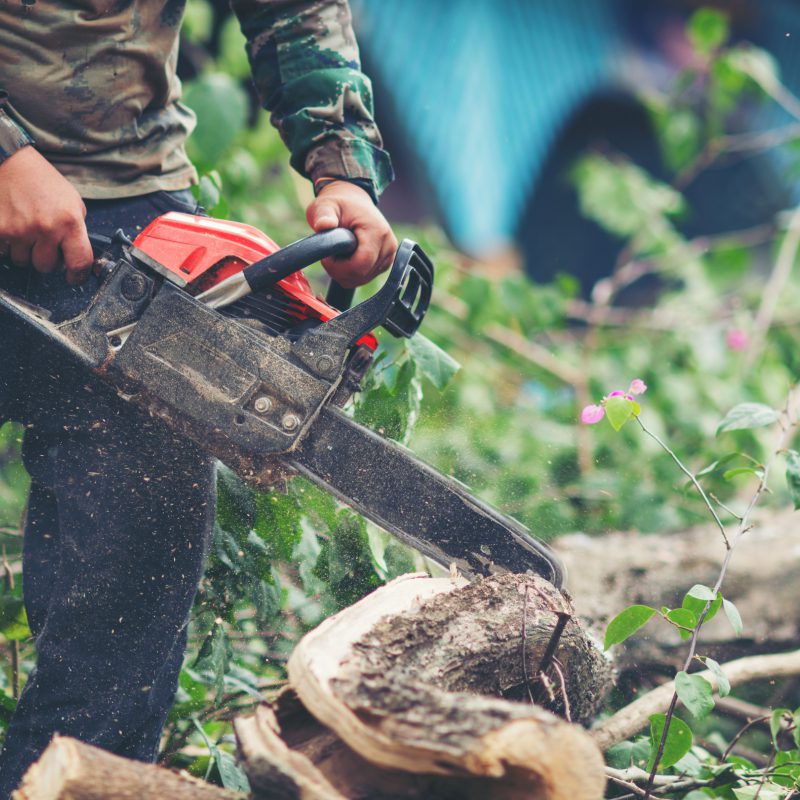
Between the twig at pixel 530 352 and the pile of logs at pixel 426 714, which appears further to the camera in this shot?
the twig at pixel 530 352

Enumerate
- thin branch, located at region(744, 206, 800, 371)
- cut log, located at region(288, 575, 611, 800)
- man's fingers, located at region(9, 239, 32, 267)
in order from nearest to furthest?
cut log, located at region(288, 575, 611, 800)
man's fingers, located at region(9, 239, 32, 267)
thin branch, located at region(744, 206, 800, 371)

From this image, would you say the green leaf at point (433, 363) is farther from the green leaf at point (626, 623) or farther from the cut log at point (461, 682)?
the green leaf at point (626, 623)

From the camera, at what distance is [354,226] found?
145 centimetres

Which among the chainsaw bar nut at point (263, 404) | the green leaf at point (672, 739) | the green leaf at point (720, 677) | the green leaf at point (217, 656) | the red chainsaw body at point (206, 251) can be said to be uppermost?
the red chainsaw body at point (206, 251)

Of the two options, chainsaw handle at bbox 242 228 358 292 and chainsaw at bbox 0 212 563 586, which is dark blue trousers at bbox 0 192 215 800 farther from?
chainsaw handle at bbox 242 228 358 292

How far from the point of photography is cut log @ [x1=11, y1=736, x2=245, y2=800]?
87cm

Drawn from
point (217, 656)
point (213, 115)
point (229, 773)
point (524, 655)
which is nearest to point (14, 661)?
point (217, 656)

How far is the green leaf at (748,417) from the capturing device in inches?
57.9

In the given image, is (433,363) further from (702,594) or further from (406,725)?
(406,725)

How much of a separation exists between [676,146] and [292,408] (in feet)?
11.2

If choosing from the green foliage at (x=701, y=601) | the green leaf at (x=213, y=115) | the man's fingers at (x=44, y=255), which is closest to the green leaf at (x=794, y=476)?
the green foliage at (x=701, y=601)

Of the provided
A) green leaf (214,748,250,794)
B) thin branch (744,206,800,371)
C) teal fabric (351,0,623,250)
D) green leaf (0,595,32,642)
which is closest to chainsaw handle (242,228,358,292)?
green leaf (214,748,250,794)

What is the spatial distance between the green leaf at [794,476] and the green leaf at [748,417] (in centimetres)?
7

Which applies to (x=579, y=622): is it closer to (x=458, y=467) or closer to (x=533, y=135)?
(x=458, y=467)
